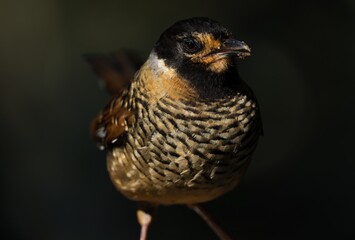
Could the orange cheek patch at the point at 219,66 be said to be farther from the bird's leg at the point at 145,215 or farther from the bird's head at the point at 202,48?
the bird's leg at the point at 145,215

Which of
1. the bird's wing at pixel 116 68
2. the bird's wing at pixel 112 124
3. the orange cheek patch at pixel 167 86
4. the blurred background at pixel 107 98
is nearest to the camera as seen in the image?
the orange cheek patch at pixel 167 86

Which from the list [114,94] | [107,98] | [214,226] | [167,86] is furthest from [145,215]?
[107,98]

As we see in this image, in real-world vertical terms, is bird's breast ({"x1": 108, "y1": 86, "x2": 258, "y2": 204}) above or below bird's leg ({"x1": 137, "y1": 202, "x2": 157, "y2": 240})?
above

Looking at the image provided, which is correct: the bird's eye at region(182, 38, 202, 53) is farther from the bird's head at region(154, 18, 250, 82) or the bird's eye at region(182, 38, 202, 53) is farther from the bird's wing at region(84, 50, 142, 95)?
the bird's wing at region(84, 50, 142, 95)

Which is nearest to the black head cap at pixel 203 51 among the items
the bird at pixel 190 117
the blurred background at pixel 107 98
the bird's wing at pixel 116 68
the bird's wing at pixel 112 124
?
the bird at pixel 190 117

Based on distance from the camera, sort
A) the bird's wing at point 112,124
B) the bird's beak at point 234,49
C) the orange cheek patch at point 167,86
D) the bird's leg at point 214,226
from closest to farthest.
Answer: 1. the bird's beak at point 234,49
2. the orange cheek patch at point 167,86
3. the bird's wing at point 112,124
4. the bird's leg at point 214,226

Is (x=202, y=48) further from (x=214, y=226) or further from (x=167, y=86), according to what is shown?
(x=214, y=226)

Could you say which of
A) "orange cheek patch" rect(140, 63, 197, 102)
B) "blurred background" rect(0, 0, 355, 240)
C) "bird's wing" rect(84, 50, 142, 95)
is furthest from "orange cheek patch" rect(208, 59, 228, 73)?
"blurred background" rect(0, 0, 355, 240)

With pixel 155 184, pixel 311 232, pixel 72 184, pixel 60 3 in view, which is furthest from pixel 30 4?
pixel 155 184
